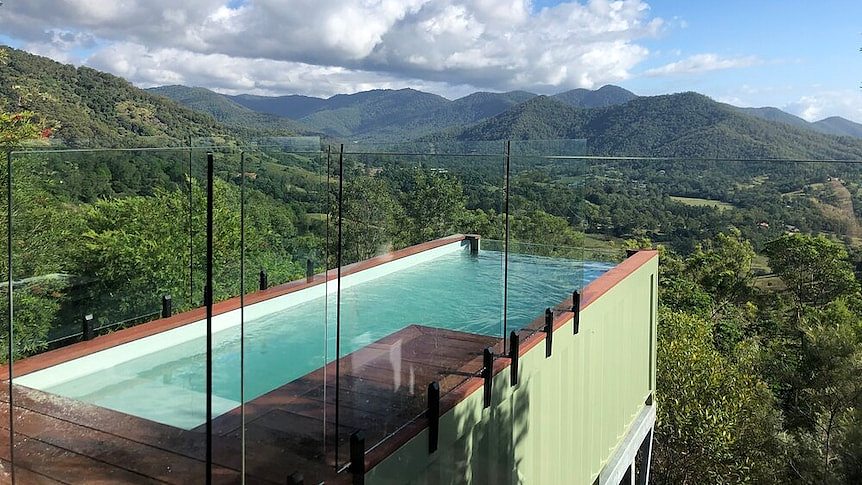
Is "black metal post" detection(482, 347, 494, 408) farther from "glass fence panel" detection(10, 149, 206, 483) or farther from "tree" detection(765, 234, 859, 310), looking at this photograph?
"tree" detection(765, 234, 859, 310)

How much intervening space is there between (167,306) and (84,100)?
1814 centimetres

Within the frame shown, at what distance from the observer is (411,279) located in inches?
139

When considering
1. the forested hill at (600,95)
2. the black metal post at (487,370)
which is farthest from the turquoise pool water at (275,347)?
the forested hill at (600,95)

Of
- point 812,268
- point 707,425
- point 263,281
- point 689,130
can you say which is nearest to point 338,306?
A: point 263,281

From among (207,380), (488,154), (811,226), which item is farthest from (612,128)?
(207,380)

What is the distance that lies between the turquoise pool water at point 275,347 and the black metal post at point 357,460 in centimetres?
37

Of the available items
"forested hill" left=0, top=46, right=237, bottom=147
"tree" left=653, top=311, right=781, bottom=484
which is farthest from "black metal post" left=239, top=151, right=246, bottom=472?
"forested hill" left=0, top=46, right=237, bottom=147

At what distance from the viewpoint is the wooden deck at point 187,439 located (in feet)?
7.23

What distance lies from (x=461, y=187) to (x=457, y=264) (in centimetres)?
52

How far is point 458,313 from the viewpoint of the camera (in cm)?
396

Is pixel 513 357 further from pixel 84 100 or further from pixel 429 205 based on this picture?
pixel 84 100

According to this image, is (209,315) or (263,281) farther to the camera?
(263,281)

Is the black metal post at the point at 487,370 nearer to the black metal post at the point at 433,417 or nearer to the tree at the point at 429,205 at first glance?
the black metal post at the point at 433,417

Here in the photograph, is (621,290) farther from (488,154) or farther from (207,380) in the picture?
(207,380)
